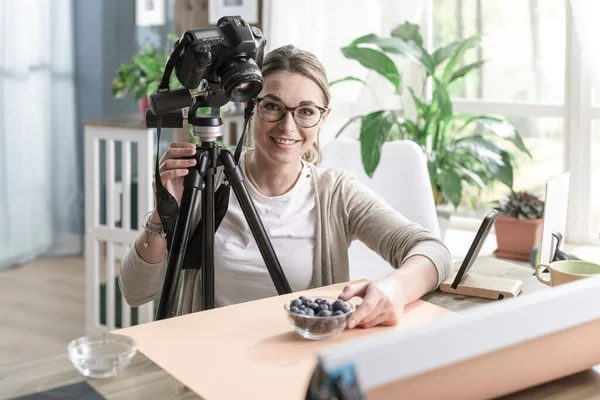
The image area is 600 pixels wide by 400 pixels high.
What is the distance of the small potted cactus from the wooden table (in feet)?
6.46

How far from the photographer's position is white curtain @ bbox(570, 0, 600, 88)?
10.3 ft

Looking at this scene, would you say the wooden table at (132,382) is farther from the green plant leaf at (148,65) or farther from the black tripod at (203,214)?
the green plant leaf at (148,65)

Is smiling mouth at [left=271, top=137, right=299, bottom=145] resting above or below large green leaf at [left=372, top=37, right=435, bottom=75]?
below

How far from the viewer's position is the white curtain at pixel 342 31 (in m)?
3.70

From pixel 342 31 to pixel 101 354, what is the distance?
9.31 feet

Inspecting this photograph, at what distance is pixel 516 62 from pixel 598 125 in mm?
463

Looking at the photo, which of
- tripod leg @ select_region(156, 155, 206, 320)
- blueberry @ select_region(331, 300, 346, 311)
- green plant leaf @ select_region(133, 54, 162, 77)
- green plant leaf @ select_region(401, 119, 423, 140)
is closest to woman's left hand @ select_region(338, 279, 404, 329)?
blueberry @ select_region(331, 300, 346, 311)

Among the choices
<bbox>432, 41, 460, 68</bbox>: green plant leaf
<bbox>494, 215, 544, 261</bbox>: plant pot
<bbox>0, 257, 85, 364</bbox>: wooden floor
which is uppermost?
<bbox>432, 41, 460, 68</bbox>: green plant leaf

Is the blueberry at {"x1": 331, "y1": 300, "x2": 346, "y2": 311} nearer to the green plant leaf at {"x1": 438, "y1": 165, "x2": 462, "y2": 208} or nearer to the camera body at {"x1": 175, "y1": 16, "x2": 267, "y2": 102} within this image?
the camera body at {"x1": 175, "y1": 16, "x2": 267, "y2": 102}

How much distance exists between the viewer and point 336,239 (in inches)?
76.3

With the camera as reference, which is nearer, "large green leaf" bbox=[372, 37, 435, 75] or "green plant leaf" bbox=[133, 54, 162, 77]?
"large green leaf" bbox=[372, 37, 435, 75]

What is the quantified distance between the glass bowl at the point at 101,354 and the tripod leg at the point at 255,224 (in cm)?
52

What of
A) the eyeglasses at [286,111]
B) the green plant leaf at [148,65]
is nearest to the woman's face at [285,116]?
the eyeglasses at [286,111]

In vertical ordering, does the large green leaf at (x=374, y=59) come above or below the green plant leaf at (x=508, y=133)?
above
